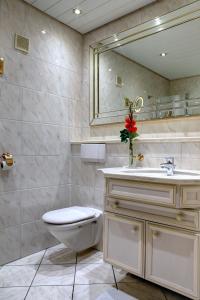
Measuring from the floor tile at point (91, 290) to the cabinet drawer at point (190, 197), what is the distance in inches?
32.8

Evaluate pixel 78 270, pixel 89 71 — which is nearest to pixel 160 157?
pixel 78 270

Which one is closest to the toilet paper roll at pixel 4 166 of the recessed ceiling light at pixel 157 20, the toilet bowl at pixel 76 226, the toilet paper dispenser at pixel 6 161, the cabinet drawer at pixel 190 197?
the toilet paper dispenser at pixel 6 161

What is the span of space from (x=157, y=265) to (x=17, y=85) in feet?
5.83

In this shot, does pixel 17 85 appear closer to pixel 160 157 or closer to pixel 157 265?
pixel 160 157

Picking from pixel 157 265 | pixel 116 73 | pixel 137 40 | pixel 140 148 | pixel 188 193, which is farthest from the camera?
pixel 116 73

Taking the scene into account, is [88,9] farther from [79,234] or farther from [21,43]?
[79,234]

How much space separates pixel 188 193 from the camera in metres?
1.26

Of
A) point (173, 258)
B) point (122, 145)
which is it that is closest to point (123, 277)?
point (173, 258)

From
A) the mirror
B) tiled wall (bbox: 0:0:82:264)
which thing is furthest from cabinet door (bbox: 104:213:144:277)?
the mirror

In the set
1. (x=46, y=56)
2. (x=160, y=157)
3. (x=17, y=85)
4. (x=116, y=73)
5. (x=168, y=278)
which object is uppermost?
(x=46, y=56)

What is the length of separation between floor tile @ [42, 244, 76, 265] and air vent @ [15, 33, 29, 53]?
187 centimetres

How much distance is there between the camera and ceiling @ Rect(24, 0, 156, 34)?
203 cm

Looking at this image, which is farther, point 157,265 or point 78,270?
point 78,270

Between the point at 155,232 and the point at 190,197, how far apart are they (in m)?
0.32
